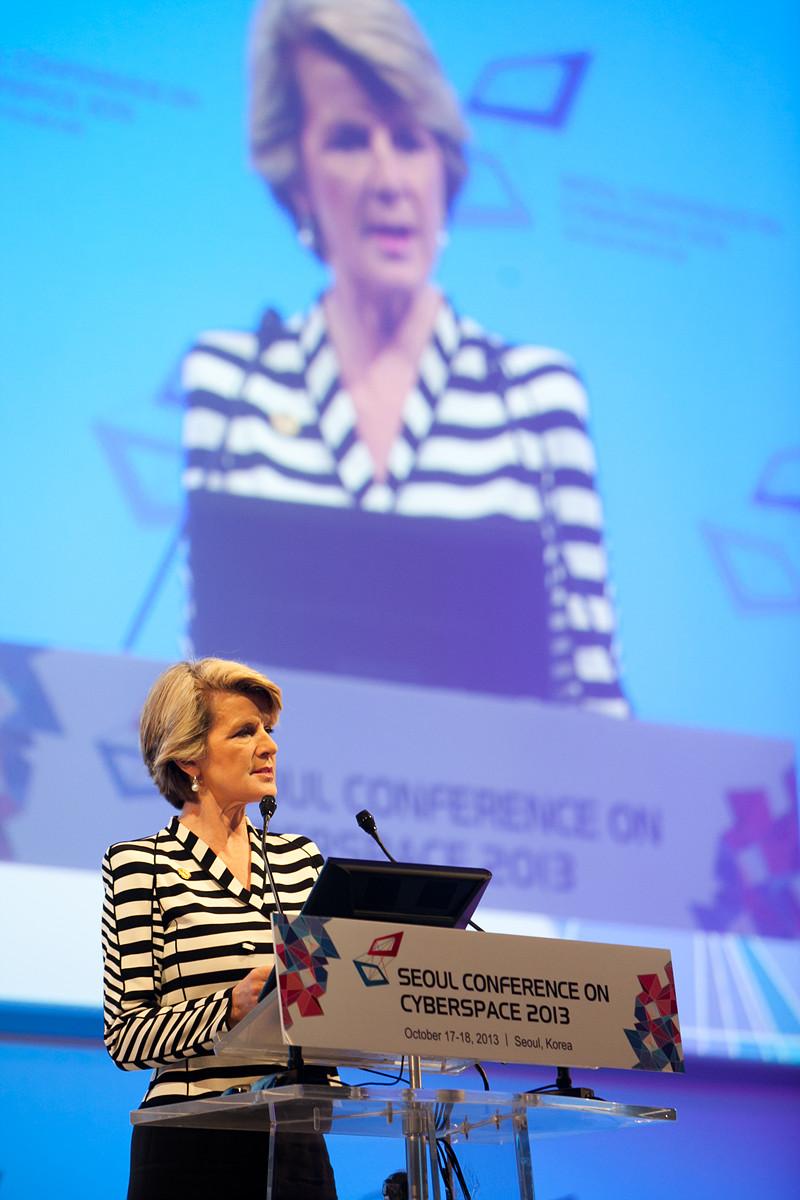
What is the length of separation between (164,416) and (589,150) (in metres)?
1.82

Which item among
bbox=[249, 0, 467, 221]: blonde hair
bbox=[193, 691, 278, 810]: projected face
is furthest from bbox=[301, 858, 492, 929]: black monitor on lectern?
bbox=[249, 0, 467, 221]: blonde hair

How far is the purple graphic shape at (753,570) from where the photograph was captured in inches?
183

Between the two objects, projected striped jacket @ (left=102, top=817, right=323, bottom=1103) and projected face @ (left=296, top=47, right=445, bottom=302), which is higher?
projected face @ (left=296, top=47, right=445, bottom=302)

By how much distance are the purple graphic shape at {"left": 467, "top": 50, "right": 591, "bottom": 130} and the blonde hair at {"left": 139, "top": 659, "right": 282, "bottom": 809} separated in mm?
2801

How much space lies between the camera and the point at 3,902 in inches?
134

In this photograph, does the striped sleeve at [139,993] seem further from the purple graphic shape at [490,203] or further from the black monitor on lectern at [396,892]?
the purple graphic shape at [490,203]

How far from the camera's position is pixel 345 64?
437cm

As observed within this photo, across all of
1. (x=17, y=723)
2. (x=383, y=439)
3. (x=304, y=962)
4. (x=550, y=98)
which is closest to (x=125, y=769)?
(x=17, y=723)

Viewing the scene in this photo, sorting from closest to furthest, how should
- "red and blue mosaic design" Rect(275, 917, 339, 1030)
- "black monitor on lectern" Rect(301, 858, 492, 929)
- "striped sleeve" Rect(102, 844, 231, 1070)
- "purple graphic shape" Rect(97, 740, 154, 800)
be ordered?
"red and blue mosaic design" Rect(275, 917, 339, 1030), "black monitor on lectern" Rect(301, 858, 492, 929), "striped sleeve" Rect(102, 844, 231, 1070), "purple graphic shape" Rect(97, 740, 154, 800)

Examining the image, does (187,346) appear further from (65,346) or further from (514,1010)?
(514,1010)

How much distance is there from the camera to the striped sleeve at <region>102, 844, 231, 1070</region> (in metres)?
1.98

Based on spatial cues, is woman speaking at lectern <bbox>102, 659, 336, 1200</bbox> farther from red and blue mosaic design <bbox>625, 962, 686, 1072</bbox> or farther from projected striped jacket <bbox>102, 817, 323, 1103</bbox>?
red and blue mosaic design <bbox>625, 962, 686, 1072</bbox>

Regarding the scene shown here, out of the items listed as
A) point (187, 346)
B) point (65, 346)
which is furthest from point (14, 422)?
point (187, 346)

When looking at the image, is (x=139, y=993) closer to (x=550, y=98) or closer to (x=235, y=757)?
(x=235, y=757)
